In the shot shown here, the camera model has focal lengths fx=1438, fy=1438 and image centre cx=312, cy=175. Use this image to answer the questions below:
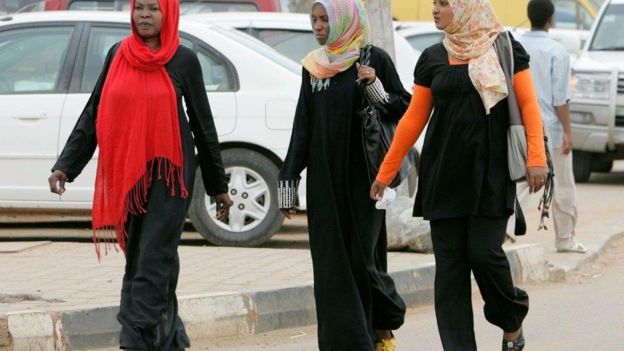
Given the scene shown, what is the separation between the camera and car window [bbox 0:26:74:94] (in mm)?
10164

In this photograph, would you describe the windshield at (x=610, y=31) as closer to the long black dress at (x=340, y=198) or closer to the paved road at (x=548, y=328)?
the paved road at (x=548, y=328)

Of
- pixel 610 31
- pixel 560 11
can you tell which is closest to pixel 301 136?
pixel 610 31

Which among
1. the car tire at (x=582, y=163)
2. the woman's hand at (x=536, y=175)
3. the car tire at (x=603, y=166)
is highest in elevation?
the woman's hand at (x=536, y=175)

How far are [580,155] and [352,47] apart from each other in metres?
9.81

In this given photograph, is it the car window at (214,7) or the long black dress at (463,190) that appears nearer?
the long black dress at (463,190)

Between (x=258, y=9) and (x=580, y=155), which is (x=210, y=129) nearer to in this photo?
(x=258, y=9)

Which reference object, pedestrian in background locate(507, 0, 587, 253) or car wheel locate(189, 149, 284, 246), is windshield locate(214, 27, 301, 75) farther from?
pedestrian in background locate(507, 0, 587, 253)

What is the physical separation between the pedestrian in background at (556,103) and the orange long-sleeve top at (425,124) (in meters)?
3.39

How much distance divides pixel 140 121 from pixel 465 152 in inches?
54.5

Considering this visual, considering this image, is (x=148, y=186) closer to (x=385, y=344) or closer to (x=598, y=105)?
(x=385, y=344)

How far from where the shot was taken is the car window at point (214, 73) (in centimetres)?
1014

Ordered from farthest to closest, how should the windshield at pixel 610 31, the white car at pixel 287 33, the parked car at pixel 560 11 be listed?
the parked car at pixel 560 11 < the windshield at pixel 610 31 < the white car at pixel 287 33

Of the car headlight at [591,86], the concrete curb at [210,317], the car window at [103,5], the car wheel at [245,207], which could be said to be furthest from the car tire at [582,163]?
the concrete curb at [210,317]

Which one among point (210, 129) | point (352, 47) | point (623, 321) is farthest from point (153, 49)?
point (623, 321)
